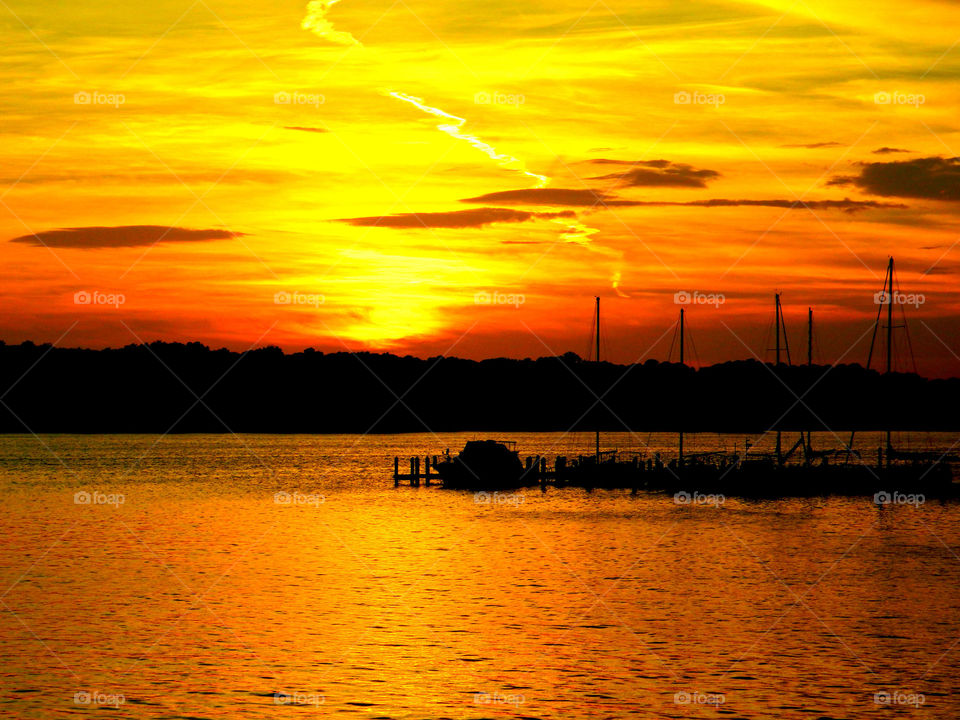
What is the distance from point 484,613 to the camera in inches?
1626

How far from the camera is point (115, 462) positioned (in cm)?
16488

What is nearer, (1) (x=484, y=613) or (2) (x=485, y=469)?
(1) (x=484, y=613)

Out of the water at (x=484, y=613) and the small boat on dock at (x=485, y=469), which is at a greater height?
the small boat on dock at (x=485, y=469)

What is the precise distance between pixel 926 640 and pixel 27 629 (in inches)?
1301

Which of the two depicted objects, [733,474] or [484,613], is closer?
[484,613]

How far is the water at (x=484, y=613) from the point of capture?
98.4 feet

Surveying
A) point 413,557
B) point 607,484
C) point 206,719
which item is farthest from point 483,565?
point 607,484

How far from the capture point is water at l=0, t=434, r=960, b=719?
30000 mm

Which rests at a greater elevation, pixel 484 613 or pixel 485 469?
pixel 485 469

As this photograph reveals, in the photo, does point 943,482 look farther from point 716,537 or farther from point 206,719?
point 206,719

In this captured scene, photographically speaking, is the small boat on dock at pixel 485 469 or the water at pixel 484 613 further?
the small boat on dock at pixel 485 469

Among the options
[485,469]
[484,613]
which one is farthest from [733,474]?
[484,613]

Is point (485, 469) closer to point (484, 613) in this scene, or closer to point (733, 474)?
point (733, 474)

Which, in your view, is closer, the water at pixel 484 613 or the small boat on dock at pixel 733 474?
the water at pixel 484 613
